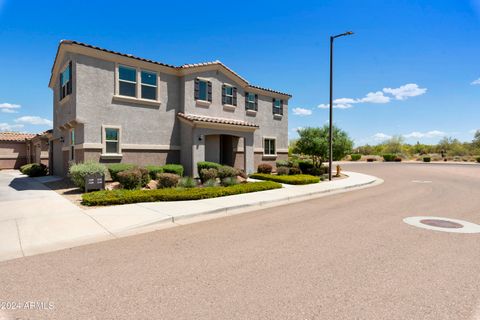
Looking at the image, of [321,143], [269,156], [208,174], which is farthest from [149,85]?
[321,143]

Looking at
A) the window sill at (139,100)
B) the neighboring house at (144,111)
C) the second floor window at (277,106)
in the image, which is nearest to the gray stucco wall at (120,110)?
the neighboring house at (144,111)

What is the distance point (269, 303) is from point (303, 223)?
411 centimetres

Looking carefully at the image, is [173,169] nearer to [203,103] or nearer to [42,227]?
[203,103]

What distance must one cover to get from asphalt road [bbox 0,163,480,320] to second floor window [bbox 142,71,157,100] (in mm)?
11590

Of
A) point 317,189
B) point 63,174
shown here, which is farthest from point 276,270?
point 63,174

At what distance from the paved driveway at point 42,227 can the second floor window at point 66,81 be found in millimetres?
7440

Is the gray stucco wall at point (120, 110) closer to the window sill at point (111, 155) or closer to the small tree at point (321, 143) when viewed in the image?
the window sill at point (111, 155)

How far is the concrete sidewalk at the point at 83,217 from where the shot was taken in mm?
5651

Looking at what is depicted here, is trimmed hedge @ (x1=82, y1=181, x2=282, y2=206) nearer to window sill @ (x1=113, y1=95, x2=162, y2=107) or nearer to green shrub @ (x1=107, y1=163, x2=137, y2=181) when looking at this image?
green shrub @ (x1=107, y1=163, x2=137, y2=181)

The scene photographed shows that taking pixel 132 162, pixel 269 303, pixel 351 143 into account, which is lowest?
pixel 269 303

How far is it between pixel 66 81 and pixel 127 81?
3.72 metres

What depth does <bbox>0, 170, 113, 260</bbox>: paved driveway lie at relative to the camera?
536 centimetres

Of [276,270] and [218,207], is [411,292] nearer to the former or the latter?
[276,270]

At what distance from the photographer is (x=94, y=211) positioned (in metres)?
8.12
